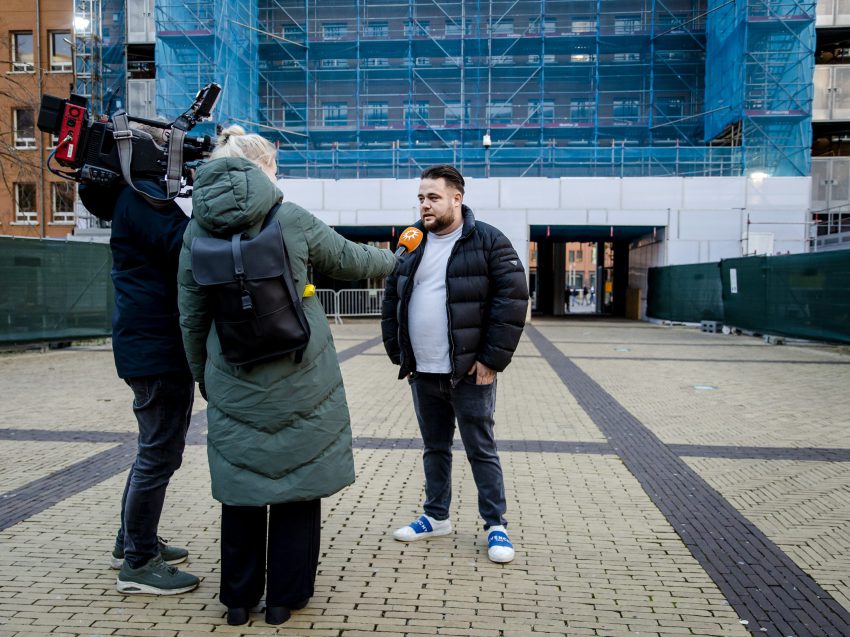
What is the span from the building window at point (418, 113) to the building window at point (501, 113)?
2774 millimetres

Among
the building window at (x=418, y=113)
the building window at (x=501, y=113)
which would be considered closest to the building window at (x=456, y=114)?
the building window at (x=418, y=113)

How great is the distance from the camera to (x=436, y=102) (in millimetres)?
30547

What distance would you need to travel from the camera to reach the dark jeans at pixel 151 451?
2.95 metres

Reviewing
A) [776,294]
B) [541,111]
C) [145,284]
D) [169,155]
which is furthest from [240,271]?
[541,111]

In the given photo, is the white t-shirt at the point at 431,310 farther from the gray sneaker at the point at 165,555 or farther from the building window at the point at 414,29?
the building window at the point at 414,29

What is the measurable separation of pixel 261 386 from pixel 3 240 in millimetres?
11365

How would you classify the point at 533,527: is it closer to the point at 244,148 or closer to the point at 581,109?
the point at 244,148

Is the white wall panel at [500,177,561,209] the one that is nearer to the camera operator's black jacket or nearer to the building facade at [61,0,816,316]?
the building facade at [61,0,816,316]

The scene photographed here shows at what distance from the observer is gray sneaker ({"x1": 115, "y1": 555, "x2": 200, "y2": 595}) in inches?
118

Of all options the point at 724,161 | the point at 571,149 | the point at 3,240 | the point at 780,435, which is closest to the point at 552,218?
the point at 571,149

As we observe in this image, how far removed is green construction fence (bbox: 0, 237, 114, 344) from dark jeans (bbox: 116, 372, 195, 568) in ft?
34.8

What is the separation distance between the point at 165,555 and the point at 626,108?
29.5 m

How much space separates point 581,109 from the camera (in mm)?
29625

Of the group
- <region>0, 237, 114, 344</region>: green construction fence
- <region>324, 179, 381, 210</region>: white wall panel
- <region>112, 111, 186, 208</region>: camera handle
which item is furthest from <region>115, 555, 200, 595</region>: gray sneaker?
<region>324, 179, 381, 210</region>: white wall panel
